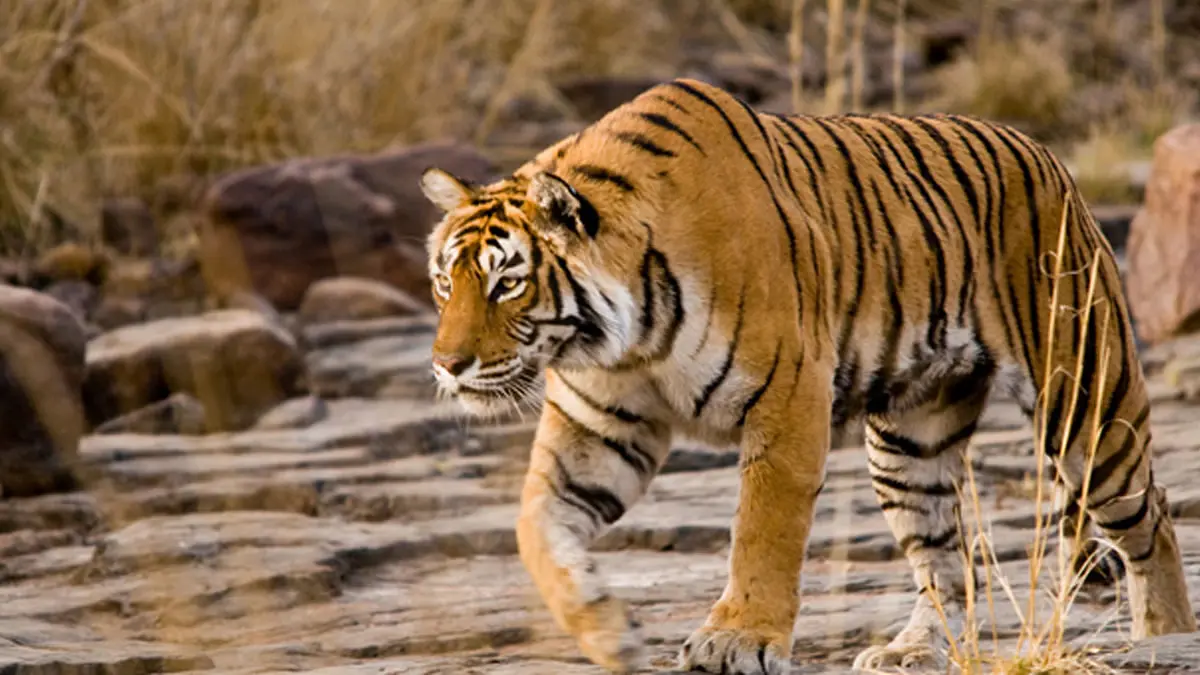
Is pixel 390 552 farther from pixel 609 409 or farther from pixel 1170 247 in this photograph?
pixel 1170 247

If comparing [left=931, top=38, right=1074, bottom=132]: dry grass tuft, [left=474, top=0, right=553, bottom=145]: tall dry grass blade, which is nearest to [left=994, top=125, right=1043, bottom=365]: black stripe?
[left=474, top=0, right=553, bottom=145]: tall dry grass blade

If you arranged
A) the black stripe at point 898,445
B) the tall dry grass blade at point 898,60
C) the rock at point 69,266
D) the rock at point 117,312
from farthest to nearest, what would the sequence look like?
1. the tall dry grass blade at point 898,60
2. the rock at point 69,266
3. the rock at point 117,312
4. the black stripe at point 898,445

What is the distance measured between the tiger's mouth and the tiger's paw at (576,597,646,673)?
1.51 feet

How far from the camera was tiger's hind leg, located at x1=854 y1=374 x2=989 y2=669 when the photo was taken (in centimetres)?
521

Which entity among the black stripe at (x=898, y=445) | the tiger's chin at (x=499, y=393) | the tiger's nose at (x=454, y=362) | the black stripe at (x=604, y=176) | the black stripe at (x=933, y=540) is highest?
the black stripe at (x=604, y=176)

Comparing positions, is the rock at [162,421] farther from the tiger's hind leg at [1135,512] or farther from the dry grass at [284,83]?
the tiger's hind leg at [1135,512]

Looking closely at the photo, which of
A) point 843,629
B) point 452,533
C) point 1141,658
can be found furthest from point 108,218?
point 1141,658

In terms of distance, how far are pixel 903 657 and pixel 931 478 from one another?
0.63m

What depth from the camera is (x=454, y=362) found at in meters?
4.29

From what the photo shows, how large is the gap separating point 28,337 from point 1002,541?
135 inches

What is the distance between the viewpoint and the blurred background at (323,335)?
5758 mm

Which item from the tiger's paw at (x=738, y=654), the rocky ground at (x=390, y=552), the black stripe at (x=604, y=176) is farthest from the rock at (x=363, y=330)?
the tiger's paw at (x=738, y=654)

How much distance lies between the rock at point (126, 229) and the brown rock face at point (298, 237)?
2.16ft

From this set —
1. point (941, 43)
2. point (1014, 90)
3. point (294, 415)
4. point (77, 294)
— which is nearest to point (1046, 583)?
point (294, 415)
